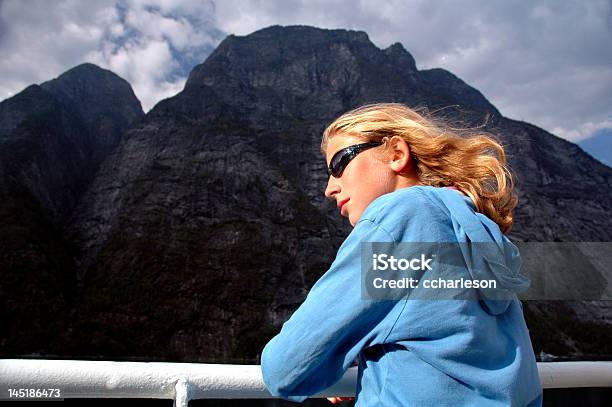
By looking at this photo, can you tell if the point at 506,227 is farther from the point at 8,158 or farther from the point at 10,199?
the point at 8,158

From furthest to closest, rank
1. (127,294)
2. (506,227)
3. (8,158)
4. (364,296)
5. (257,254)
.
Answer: (8,158) < (257,254) < (127,294) < (506,227) < (364,296)

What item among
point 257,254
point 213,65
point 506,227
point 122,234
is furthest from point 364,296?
point 213,65

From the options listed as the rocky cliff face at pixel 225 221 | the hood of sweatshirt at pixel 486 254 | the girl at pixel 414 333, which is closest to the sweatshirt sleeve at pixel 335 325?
the girl at pixel 414 333

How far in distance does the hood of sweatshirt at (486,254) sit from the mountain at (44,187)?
211 ft

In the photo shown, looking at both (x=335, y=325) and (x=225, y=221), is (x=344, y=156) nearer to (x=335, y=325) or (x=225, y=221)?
(x=335, y=325)

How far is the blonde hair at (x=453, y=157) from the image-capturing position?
126cm

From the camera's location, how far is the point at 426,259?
935 mm

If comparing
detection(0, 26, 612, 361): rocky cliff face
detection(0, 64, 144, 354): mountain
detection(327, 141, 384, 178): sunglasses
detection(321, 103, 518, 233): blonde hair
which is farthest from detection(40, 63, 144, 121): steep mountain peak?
detection(321, 103, 518, 233): blonde hair

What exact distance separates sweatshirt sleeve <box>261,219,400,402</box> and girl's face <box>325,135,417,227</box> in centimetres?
36

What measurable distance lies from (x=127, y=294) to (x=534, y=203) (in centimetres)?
7677

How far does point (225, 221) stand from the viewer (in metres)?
74.1

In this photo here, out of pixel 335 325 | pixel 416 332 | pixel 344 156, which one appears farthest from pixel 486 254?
pixel 344 156

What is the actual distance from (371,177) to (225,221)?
7417 centimetres

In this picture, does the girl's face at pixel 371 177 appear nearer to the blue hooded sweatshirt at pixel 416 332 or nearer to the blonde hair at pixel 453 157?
the blonde hair at pixel 453 157
